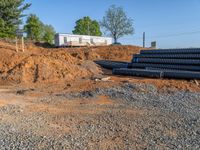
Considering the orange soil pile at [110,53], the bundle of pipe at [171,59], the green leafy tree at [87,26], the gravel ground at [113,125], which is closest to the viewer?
the gravel ground at [113,125]

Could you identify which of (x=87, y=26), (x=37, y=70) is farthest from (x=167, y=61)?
(x=87, y=26)

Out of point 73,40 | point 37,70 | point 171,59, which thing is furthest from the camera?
point 73,40

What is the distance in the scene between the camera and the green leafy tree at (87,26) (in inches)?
2825

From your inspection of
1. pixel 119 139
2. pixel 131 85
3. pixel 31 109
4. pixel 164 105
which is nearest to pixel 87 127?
pixel 119 139

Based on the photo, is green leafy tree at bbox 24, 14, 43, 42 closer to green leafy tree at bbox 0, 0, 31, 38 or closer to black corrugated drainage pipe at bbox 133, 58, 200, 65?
green leafy tree at bbox 0, 0, 31, 38

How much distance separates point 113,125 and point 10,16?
24411 millimetres

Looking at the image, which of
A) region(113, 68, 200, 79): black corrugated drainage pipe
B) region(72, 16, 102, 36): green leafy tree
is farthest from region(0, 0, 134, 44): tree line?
region(113, 68, 200, 79): black corrugated drainage pipe

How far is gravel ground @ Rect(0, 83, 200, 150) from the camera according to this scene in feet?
16.3

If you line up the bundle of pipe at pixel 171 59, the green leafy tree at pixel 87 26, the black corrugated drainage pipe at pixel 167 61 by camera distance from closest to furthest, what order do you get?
the black corrugated drainage pipe at pixel 167 61
the bundle of pipe at pixel 171 59
the green leafy tree at pixel 87 26

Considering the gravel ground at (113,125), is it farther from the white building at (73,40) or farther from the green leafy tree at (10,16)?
the white building at (73,40)

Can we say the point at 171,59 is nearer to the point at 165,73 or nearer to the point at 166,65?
the point at 166,65

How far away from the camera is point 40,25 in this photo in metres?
56.1

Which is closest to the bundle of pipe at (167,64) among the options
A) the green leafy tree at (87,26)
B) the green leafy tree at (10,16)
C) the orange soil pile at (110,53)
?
the orange soil pile at (110,53)

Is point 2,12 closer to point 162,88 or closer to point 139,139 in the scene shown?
point 162,88
